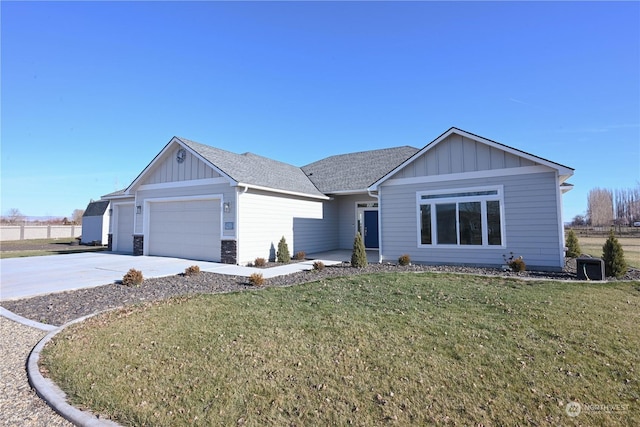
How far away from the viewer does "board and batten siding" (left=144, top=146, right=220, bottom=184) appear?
13.3m

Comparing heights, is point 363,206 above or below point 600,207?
below

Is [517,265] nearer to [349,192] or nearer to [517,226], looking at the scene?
[517,226]

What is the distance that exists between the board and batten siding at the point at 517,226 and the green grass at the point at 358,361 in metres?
3.69

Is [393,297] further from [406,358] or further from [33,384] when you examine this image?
[33,384]

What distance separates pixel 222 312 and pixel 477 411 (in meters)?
4.19

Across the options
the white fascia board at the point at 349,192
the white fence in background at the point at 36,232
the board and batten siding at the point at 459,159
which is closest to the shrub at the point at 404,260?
the board and batten siding at the point at 459,159

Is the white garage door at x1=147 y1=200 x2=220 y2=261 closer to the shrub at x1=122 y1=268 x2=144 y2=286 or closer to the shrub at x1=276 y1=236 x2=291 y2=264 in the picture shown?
the shrub at x1=276 y1=236 x2=291 y2=264

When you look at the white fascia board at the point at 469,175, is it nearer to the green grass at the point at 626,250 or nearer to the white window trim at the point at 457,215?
the white window trim at the point at 457,215

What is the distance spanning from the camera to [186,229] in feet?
45.7

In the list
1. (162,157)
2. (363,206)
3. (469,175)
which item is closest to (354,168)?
(363,206)

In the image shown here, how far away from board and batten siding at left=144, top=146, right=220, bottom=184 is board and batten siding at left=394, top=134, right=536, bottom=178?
8.16 metres

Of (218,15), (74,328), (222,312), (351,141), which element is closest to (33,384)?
(74,328)

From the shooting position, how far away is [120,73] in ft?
40.0

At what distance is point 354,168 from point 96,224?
Answer: 2120 centimetres
